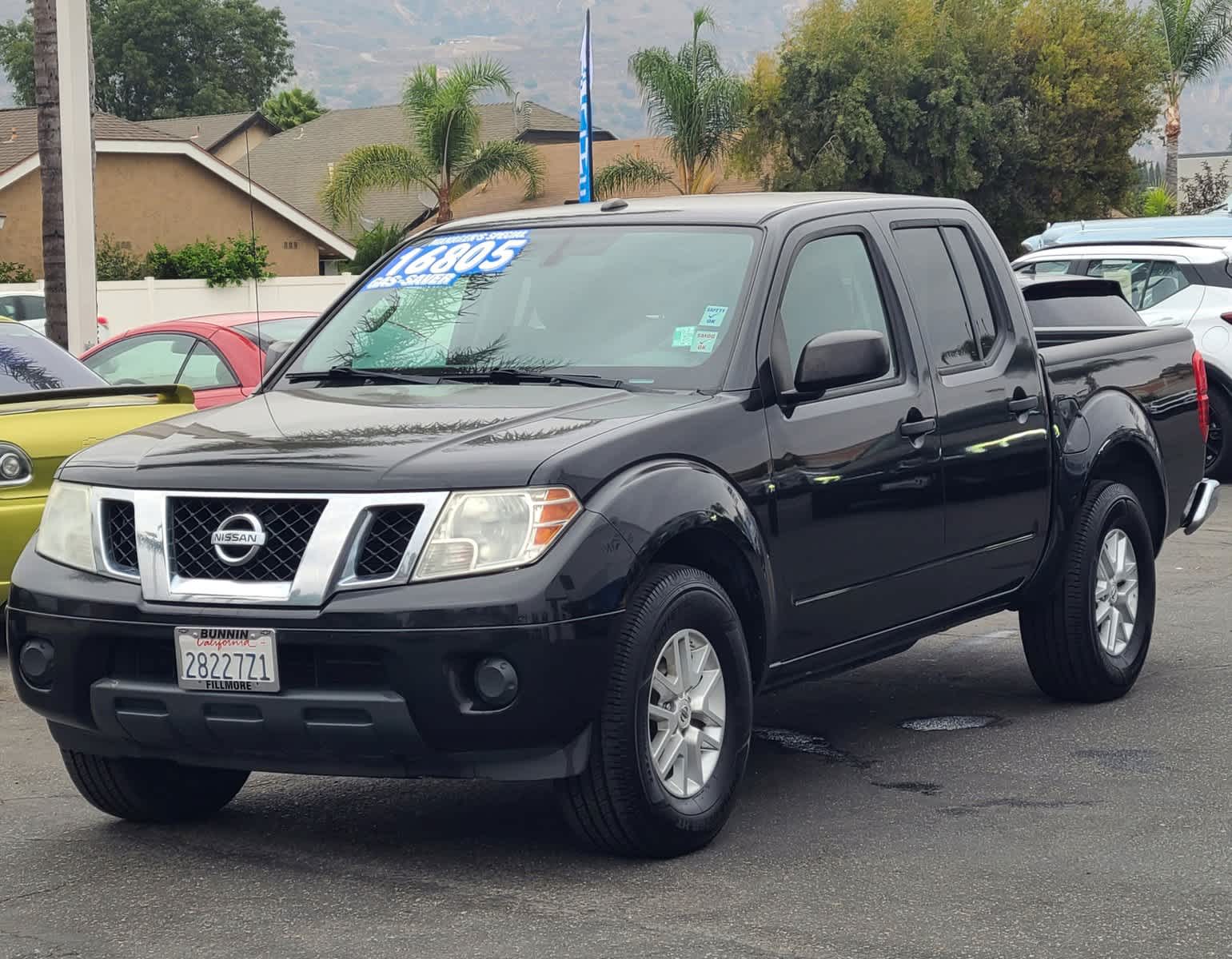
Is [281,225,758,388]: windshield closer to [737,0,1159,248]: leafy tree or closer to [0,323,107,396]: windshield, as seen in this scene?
[0,323,107,396]: windshield

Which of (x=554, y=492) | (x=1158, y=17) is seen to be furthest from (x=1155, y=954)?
(x=1158, y=17)

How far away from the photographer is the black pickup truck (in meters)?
4.72

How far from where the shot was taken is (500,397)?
548 centimetres

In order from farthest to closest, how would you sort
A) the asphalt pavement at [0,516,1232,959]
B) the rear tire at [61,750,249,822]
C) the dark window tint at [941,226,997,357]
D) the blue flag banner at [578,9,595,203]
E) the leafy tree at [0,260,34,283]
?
1. the leafy tree at [0,260,34,283]
2. the blue flag banner at [578,9,595,203]
3. the dark window tint at [941,226,997,357]
4. the rear tire at [61,750,249,822]
5. the asphalt pavement at [0,516,1232,959]

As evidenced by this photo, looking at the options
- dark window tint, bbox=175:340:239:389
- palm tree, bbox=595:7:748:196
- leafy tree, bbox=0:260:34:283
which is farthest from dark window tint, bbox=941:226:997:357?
palm tree, bbox=595:7:748:196

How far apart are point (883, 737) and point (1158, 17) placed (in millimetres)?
53796

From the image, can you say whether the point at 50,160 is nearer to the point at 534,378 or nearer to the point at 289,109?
the point at 534,378

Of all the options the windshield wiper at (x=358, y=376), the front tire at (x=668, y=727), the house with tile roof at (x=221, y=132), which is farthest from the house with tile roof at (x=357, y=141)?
the front tire at (x=668, y=727)

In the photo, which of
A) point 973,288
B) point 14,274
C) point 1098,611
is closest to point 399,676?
point 973,288

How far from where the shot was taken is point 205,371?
1301 centimetres

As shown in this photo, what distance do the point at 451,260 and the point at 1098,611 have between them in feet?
8.98

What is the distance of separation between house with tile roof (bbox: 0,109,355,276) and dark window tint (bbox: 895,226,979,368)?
122ft

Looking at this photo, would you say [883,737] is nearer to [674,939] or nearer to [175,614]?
[674,939]

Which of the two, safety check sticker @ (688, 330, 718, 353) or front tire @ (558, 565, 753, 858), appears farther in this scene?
safety check sticker @ (688, 330, 718, 353)
